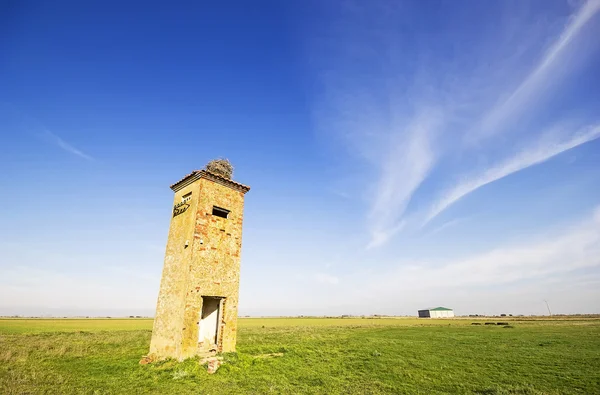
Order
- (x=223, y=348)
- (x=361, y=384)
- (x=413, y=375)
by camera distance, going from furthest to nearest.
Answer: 1. (x=223, y=348)
2. (x=413, y=375)
3. (x=361, y=384)

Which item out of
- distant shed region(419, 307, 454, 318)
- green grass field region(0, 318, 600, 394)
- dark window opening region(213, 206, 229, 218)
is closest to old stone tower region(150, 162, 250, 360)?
dark window opening region(213, 206, 229, 218)

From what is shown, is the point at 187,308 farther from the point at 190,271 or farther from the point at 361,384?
the point at 361,384

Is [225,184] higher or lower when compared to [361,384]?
higher

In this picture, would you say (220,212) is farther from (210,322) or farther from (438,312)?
(438,312)

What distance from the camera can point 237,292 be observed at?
14.2m

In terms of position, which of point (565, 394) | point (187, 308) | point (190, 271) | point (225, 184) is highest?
point (225, 184)

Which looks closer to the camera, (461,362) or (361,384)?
(361,384)

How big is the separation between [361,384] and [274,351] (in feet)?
23.4

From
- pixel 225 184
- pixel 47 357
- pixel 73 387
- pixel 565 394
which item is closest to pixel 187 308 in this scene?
pixel 73 387

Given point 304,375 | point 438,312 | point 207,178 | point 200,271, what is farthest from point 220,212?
point 438,312

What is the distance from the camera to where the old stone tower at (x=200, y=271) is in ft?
40.0

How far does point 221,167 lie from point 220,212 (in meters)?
2.41

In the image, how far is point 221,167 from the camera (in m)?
15.3

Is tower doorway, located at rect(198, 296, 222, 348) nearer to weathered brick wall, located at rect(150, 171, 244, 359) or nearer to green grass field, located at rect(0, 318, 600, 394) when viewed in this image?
weathered brick wall, located at rect(150, 171, 244, 359)
